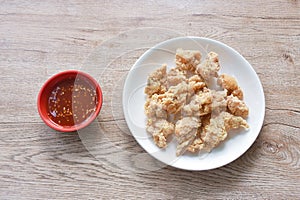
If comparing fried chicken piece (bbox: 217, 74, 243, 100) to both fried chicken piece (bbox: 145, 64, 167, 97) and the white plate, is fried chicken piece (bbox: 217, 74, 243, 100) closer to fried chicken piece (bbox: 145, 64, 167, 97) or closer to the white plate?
the white plate

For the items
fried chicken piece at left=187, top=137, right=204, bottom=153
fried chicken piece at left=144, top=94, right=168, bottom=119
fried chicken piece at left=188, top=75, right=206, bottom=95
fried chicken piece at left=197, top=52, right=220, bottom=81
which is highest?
fried chicken piece at left=197, top=52, right=220, bottom=81

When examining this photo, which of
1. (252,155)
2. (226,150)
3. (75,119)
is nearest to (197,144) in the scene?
(226,150)

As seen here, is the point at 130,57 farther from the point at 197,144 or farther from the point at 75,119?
the point at 197,144

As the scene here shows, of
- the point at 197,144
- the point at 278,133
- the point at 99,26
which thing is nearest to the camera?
the point at 197,144

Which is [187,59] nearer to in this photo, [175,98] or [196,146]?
[175,98]

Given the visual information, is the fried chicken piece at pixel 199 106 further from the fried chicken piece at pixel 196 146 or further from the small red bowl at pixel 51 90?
the small red bowl at pixel 51 90

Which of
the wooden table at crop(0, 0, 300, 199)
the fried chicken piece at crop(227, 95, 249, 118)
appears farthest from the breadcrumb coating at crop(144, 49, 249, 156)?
the wooden table at crop(0, 0, 300, 199)
